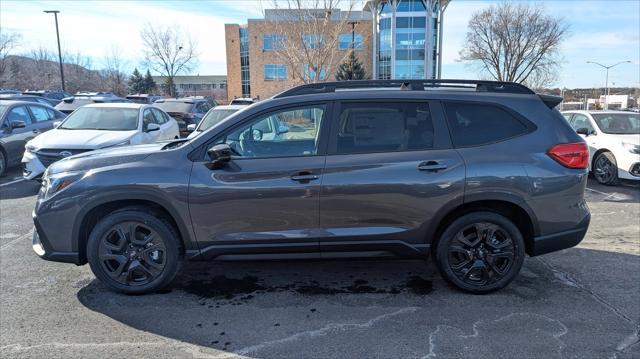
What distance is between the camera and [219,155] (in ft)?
12.5

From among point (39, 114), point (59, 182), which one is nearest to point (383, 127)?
point (59, 182)

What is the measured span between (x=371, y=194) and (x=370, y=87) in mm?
1127

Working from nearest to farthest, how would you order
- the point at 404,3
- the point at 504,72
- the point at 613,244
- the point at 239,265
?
the point at 239,265 < the point at 613,244 < the point at 504,72 < the point at 404,3

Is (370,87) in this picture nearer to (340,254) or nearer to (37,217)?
(340,254)

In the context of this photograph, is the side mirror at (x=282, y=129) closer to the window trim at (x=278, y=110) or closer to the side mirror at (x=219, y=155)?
the window trim at (x=278, y=110)

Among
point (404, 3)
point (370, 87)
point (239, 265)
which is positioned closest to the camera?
point (370, 87)

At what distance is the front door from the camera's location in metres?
3.85

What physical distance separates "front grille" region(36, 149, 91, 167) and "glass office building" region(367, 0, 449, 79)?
165ft

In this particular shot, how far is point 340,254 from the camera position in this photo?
13.1 ft

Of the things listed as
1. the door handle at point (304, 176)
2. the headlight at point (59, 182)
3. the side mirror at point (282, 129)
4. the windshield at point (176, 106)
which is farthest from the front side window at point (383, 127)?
the windshield at point (176, 106)

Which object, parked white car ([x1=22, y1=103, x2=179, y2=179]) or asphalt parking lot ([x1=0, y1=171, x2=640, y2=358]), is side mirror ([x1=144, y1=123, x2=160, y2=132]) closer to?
parked white car ([x1=22, y1=103, x2=179, y2=179])

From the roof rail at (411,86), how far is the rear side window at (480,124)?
0.26 m

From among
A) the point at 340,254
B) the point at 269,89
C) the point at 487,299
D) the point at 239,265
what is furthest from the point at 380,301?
the point at 269,89

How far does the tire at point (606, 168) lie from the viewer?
928 cm
